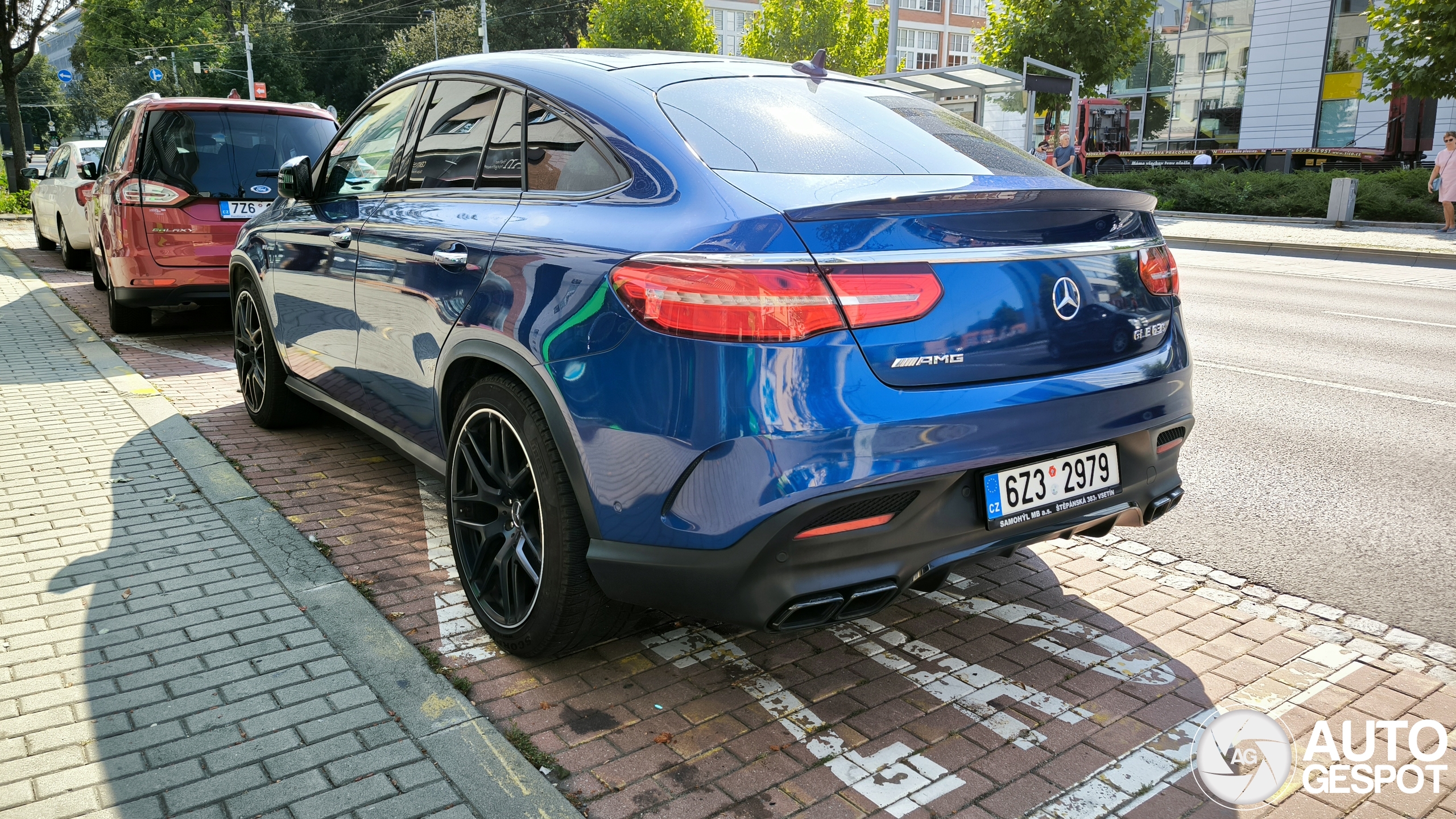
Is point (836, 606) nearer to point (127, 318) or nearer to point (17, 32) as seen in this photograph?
point (127, 318)

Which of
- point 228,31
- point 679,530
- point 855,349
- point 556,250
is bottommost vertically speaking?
point 679,530

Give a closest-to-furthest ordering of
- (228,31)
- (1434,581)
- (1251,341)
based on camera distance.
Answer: (1434,581), (1251,341), (228,31)

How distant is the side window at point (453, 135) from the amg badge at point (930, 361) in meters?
1.74

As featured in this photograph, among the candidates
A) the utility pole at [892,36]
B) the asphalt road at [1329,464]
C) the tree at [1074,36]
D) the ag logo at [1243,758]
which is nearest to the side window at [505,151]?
the ag logo at [1243,758]

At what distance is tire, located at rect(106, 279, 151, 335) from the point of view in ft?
28.2

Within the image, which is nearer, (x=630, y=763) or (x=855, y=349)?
(x=855, y=349)

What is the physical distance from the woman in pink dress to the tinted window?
19.4 m

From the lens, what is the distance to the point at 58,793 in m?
2.54

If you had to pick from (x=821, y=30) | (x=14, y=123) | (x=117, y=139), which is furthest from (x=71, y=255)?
(x=821, y=30)

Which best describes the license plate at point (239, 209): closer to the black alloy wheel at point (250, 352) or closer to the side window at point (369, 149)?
the black alloy wheel at point (250, 352)

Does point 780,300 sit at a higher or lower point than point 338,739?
higher

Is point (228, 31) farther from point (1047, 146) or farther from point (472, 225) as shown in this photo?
point (472, 225)

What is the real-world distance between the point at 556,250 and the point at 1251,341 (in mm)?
7780

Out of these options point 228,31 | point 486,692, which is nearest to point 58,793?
point 486,692
